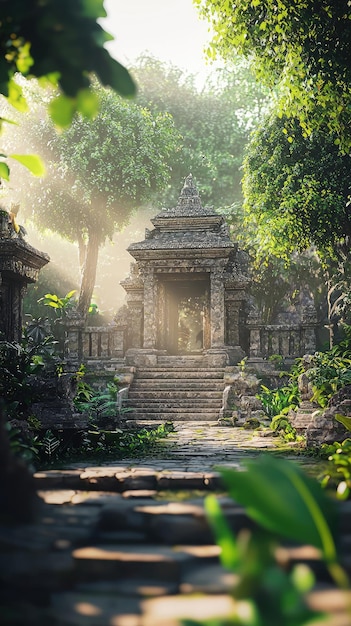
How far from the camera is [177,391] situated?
14766 mm

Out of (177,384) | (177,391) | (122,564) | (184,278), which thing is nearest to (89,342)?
(184,278)

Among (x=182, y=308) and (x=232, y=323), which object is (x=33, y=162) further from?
(x=182, y=308)

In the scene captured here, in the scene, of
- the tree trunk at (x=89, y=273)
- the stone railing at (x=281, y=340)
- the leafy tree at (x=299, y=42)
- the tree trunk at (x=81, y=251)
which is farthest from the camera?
the tree trunk at (x=81, y=251)

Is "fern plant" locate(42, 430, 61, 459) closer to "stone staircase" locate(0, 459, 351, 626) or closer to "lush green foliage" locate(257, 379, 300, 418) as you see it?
"stone staircase" locate(0, 459, 351, 626)

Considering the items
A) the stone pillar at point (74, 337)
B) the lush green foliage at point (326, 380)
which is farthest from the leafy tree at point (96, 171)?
the lush green foliage at point (326, 380)

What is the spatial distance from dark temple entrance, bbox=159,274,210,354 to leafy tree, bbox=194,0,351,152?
1053cm

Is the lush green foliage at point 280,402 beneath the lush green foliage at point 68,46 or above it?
beneath

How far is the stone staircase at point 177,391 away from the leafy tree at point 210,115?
18.8m

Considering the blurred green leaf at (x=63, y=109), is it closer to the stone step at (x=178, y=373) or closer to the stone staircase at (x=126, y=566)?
the stone staircase at (x=126, y=566)

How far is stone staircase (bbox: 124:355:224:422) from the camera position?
535 inches

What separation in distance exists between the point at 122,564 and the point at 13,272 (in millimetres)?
7262

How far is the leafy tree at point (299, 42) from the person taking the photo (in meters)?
8.20

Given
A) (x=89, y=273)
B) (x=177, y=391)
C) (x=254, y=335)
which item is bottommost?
(x=177, y=391)

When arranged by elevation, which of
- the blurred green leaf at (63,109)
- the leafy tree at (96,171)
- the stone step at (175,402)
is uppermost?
the leafy tree at (96,171)
